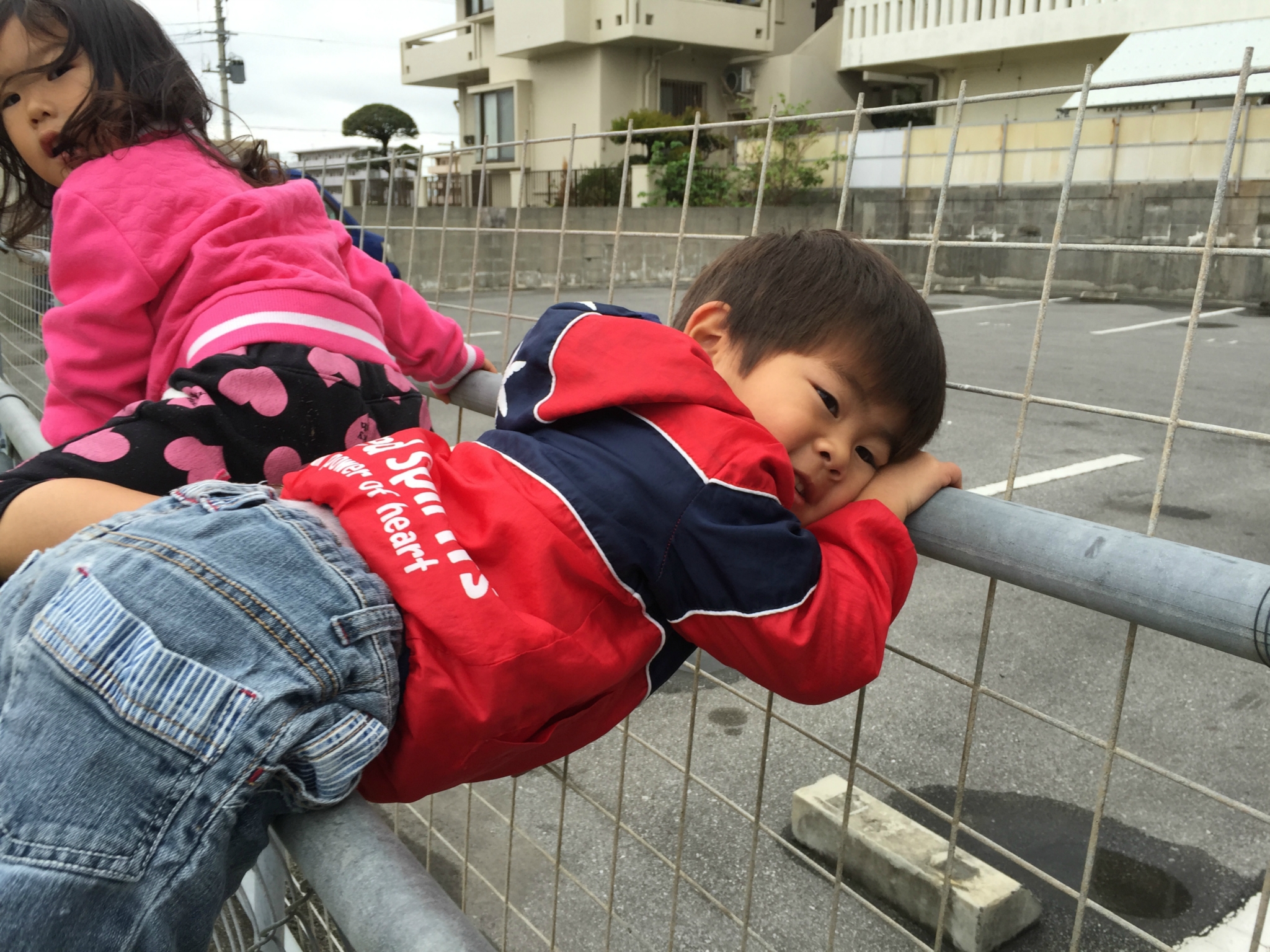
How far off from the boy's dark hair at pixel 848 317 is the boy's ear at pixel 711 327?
0.01m

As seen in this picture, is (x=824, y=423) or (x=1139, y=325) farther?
(x=1139, y=325)

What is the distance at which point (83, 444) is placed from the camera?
4.32 ft

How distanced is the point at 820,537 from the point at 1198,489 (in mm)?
5247

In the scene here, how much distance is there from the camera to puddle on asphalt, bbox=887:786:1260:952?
226cm

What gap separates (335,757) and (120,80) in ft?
4.40

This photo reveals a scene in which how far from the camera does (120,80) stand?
1.66 m

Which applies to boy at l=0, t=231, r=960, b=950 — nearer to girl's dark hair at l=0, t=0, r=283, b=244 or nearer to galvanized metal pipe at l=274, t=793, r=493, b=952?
galvanized metal pipe at l=274, t=793, r=493, b=952

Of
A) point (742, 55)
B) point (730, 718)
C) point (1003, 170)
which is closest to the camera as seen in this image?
point (730, 718)

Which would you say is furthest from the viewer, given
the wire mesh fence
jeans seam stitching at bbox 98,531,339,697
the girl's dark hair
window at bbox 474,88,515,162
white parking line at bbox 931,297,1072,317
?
window at bbox 474,88,515,162

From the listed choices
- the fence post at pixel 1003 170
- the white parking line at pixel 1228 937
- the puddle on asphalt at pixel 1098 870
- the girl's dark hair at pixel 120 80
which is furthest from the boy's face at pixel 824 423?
the fence post at pixel 1003 170

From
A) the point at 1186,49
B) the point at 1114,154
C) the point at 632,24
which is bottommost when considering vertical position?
the point at 1114,154

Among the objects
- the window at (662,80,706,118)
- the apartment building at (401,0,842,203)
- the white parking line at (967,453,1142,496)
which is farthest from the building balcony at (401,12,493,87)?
the white parking line at (967,453,1142,496)

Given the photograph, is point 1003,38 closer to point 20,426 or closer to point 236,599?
point 20,426

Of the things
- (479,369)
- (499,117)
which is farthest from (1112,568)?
(499,117)
